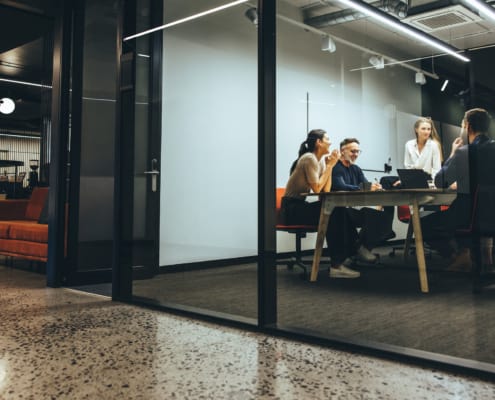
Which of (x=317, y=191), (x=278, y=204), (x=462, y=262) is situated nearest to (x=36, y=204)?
(x=278, y=204)

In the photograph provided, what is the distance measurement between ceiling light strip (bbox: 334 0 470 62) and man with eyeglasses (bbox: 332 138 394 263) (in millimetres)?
646

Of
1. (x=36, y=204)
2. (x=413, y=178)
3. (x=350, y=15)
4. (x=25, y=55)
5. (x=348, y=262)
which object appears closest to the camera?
(x=413, y=178)

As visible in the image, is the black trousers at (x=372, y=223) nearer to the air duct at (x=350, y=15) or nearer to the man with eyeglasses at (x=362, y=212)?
the man with eyeglasses at (x=362, y=212)

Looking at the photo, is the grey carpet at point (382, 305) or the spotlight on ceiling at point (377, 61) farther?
the spotlight on ceiling at point (377, 61)

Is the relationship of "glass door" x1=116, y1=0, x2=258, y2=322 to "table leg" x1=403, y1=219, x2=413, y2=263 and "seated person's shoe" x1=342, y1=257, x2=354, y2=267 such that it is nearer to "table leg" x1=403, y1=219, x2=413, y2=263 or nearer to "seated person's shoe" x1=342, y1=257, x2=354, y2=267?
"seated person's shoe" x1=342, y1=257, x2=354, y2=267

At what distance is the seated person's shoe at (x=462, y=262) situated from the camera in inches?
84.0

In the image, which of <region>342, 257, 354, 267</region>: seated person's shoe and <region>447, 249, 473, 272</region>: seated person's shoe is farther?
<region>342, 257, 354, 267</region>: seated person's shoe

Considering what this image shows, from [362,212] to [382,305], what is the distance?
0.52 meters

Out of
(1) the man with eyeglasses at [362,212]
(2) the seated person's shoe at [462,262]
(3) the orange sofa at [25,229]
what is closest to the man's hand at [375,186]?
(1) the man with eyeglasses at [362,212]

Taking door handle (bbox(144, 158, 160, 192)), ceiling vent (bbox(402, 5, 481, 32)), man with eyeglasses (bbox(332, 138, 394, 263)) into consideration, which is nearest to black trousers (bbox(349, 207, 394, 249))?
man with eyeglasses (bbox(332, 138, 394, 263))

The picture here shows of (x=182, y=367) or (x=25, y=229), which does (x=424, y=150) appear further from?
(x=25, y=229)

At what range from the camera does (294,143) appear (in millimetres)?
3012

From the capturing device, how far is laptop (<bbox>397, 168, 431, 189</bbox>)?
89.6 inches

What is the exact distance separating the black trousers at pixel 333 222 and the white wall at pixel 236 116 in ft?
0.39
